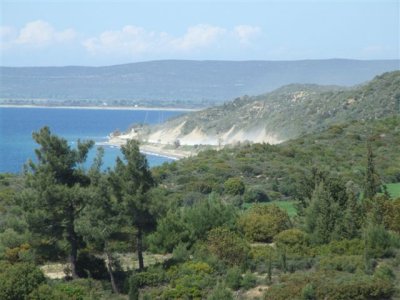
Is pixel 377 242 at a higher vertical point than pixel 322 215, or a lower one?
lower

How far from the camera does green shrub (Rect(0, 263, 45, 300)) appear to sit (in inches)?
800

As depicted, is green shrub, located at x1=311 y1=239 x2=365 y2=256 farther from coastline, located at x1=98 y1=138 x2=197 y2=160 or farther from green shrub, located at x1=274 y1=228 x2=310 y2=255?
coastline, located at x1=98 y1=138 x2=197 y2=160

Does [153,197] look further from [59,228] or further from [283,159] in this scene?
[283,159]

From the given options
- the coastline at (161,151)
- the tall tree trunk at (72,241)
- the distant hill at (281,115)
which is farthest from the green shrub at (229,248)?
the coastline at (161,151)

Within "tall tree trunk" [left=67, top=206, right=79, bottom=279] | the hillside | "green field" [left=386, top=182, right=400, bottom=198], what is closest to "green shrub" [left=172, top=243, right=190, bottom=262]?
"tall tree trunk" [left=67, top=206, right=79, bottom=279]

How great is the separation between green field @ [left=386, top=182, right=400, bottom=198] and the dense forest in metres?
8.54

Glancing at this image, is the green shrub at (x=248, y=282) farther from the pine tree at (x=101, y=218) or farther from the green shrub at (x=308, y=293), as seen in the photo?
the pine tree at (x=101, y=218)

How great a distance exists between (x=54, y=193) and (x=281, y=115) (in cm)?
10152

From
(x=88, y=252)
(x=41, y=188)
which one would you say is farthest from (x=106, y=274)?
(x=41, y=188)

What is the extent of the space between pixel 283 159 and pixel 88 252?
1108 inches

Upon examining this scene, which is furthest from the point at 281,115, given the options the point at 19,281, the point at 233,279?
the point at 19,281

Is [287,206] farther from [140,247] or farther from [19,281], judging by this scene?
[19,281]

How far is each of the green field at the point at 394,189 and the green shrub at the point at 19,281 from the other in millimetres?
19066

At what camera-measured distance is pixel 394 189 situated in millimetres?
38750
